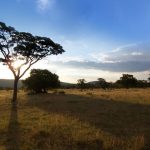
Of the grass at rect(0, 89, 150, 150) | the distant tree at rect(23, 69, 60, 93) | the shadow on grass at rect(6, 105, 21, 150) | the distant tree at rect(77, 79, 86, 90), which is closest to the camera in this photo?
the grass at rect(0, 89, 150, 150)

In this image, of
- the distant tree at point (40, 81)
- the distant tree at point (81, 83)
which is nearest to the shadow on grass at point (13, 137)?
the distant tree at point (40, 81)

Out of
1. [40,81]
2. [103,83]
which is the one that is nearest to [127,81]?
[103,83]

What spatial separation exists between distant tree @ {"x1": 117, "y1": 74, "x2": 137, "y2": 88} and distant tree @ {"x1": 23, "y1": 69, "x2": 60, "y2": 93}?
54000mm

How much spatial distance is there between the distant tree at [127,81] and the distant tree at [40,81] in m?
54.0

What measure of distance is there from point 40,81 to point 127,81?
59.2 meters

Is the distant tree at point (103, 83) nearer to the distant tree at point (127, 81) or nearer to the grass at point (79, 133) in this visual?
the distant tree at point (127, 81)

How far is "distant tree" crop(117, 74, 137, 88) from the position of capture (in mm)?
117250

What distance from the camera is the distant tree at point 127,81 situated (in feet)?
385

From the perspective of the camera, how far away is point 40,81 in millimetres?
63062

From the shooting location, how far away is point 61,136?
55.3 feet

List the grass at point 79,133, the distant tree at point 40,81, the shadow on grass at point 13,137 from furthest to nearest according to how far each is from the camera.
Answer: the distant tree at point 40,81, the shadow on grass at point 13,137, the grass at point 79,133

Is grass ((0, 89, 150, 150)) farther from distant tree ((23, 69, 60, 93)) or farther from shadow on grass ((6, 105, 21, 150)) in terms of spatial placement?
distant tree ((23, 69, 60, 93))

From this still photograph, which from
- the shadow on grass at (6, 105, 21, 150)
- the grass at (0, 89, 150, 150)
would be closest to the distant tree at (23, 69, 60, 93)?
the grass at (0, 89, 150, 150)

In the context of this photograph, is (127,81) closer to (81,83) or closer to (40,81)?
(81,83)
